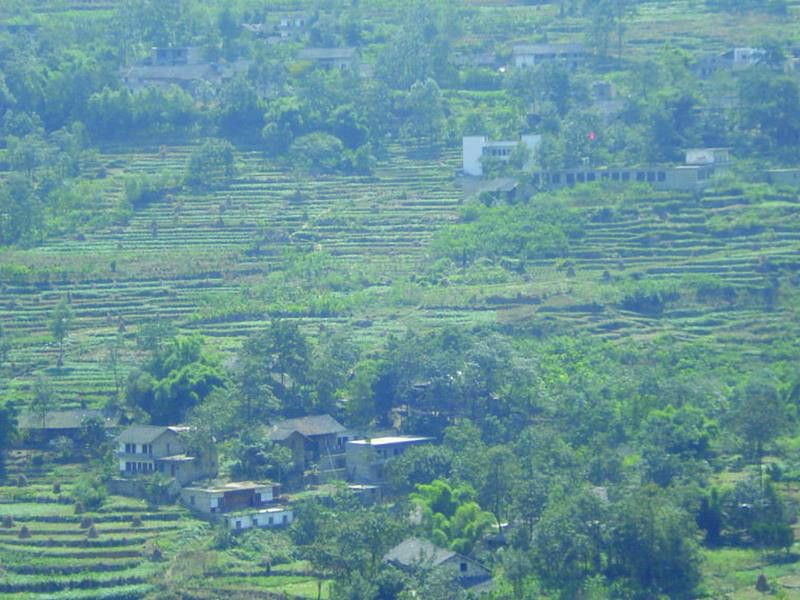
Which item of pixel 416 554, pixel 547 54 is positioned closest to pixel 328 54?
pixel 547 54

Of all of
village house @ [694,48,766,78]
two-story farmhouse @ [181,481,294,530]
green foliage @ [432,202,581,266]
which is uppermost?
village house @ [694,48,766,78]

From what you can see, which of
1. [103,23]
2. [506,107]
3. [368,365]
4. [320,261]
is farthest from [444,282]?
[103,23]

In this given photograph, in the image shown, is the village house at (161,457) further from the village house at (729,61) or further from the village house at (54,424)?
the village house at (729,61)

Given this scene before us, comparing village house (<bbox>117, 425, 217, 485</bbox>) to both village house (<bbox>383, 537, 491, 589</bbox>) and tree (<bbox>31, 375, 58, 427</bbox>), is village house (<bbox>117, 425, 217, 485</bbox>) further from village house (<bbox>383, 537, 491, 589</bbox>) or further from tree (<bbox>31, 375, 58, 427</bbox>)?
village house (<bbox>383, 537, 491, 589</bbox>)

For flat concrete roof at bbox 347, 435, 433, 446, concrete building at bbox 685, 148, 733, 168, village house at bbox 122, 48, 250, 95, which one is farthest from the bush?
village house at bbox 122, 48, 250, 95

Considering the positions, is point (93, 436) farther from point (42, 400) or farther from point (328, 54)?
point (328, 54)

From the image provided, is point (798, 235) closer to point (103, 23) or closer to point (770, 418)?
point (770, 418)

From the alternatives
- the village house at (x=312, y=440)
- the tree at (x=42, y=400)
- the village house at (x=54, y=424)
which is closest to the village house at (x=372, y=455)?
the village house at (x=312, y=440)
